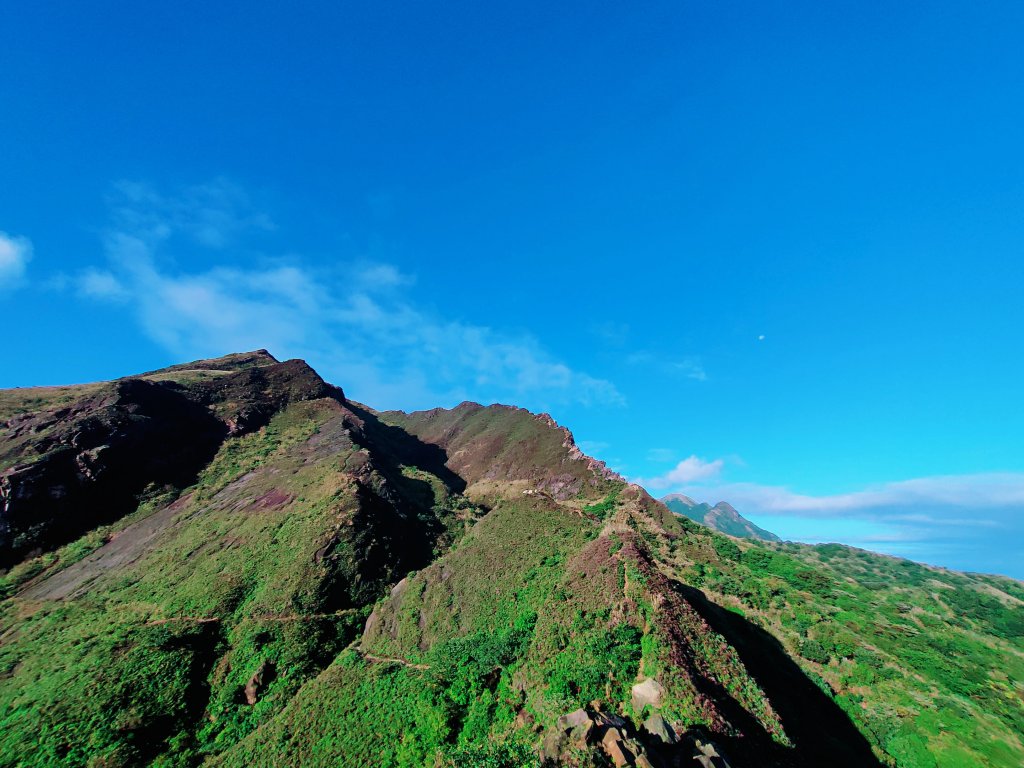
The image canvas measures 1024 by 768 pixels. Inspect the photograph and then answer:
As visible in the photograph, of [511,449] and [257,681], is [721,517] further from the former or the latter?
[257,681]

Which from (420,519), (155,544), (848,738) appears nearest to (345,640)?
(420,519)

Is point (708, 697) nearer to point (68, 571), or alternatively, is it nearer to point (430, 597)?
point (430, 597)

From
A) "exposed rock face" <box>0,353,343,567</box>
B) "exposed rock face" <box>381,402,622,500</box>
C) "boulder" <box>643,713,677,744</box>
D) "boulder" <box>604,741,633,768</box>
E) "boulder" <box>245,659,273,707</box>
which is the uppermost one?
"exposed rock face" <box>381,402,622,500</box>

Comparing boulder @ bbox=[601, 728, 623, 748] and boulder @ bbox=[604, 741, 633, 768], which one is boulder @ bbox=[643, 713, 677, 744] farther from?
boulder @ bbox=[604, 741, 633, 768]

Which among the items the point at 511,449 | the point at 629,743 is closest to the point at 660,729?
the point at 629,743

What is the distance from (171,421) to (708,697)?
83884 mm

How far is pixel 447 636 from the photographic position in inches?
1168

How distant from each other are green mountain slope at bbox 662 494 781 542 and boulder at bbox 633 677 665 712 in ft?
482

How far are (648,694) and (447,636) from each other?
15.4 meters

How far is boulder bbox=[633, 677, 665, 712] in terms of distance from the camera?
64.6 feet

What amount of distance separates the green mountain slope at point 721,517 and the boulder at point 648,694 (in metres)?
147

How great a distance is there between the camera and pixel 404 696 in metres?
24.0

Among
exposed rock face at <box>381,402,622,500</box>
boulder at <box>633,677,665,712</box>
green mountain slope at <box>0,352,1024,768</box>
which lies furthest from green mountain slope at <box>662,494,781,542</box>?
boulder at <box>633,677,665,712</box>

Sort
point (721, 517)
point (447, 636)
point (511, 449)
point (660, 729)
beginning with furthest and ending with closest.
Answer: point (721, 517) → point (511, 449) → point (447, 636) → point (660, 729)
